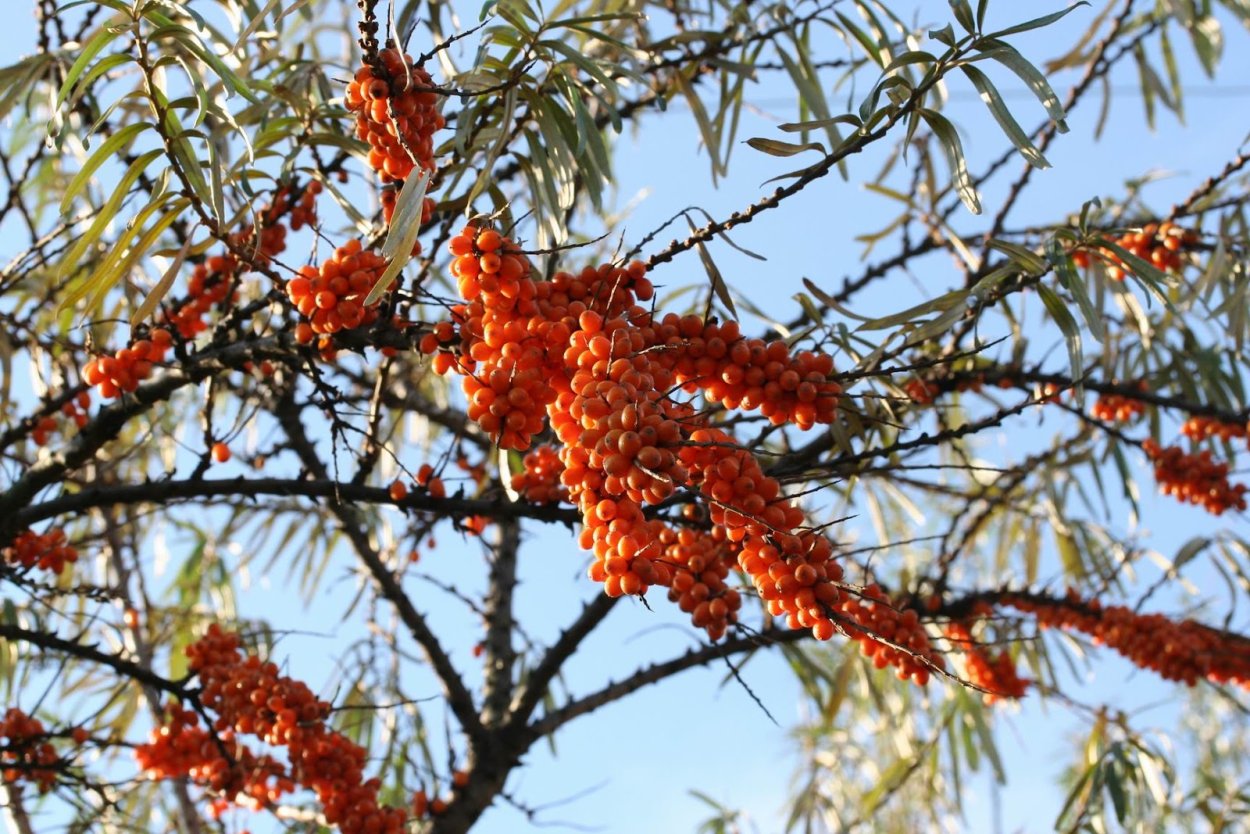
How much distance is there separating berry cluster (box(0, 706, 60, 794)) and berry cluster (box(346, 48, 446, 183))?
104 cm

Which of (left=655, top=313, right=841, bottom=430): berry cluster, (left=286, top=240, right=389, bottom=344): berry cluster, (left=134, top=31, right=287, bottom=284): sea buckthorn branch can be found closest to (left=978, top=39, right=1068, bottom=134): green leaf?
(left=655, top=313, right=841, bottom=430): berry cluster

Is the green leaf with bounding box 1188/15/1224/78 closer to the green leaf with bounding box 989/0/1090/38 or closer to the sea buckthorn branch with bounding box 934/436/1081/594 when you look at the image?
the sea buckthorn branch with bounding box 934/436/1081/594

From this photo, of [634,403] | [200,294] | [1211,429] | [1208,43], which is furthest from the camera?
[1208,43]

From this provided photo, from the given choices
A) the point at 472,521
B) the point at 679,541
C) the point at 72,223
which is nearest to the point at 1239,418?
the point at 679,541

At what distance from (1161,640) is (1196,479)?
34 centimetres

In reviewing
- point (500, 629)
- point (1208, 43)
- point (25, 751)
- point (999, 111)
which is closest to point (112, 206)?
point (25, 751)

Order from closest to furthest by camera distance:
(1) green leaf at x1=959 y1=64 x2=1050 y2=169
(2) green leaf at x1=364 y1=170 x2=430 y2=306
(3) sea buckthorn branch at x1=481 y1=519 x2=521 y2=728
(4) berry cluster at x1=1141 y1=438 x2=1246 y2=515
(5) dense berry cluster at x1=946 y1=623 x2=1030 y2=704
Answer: (2) green leaf at x1=364 y1=170 x2=430 y2=306 < (1) green leaf at x1=959 y1=64 x2=1050 y2=169 < (4) berry cluster at x1=1141 y1=438 x2=1246 y2=515 < (5) dense berry cluster at x1=946 y1=623 x2=1030 y2=704 < (3) sea buckthorn branch at x1=481 y1=519 x2=521 y2=728

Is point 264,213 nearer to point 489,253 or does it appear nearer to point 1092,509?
point 489,253

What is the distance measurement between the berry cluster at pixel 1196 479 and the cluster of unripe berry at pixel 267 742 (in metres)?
1.61

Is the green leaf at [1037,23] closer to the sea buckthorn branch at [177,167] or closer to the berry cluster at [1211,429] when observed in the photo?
the sea buckthorn branch at [177,167]

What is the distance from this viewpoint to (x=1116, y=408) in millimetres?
2350

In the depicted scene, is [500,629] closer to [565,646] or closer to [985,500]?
[565,646]

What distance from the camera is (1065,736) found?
580cm

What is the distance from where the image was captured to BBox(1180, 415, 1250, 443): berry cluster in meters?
2.20
